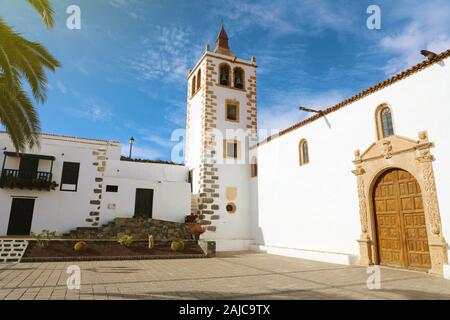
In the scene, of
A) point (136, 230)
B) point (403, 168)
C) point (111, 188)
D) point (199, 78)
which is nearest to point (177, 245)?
point (136, 230)

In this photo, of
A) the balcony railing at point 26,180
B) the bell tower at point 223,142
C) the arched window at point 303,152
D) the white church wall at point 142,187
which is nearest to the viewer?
the arched window at point 303,152

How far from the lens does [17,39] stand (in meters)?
6.76

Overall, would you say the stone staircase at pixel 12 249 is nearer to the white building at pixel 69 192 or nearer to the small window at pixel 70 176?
the white building at pixel 69 192

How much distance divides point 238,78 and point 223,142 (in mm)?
4605

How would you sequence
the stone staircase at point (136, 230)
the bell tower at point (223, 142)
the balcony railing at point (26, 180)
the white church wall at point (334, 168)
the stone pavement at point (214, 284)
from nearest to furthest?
1. the stone pavement at point (214, 284)
2. the white church wall at point (334, 168)
3. the balcony railing at point (26, 180)
4. the stone staircase at point (136, 230)
5. the bell tower at point (223, 142)

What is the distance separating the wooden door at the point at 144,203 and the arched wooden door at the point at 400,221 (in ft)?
38.0

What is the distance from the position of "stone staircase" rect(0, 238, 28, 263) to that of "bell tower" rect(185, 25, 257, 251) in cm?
819

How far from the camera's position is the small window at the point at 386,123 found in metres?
9.38

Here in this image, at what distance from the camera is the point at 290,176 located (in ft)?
45.0

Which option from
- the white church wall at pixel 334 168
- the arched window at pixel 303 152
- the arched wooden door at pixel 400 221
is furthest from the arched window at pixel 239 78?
the arched wooden door at pixel 400 221

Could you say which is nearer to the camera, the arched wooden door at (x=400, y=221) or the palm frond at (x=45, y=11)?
the palm frond at (x=45, y=11)
